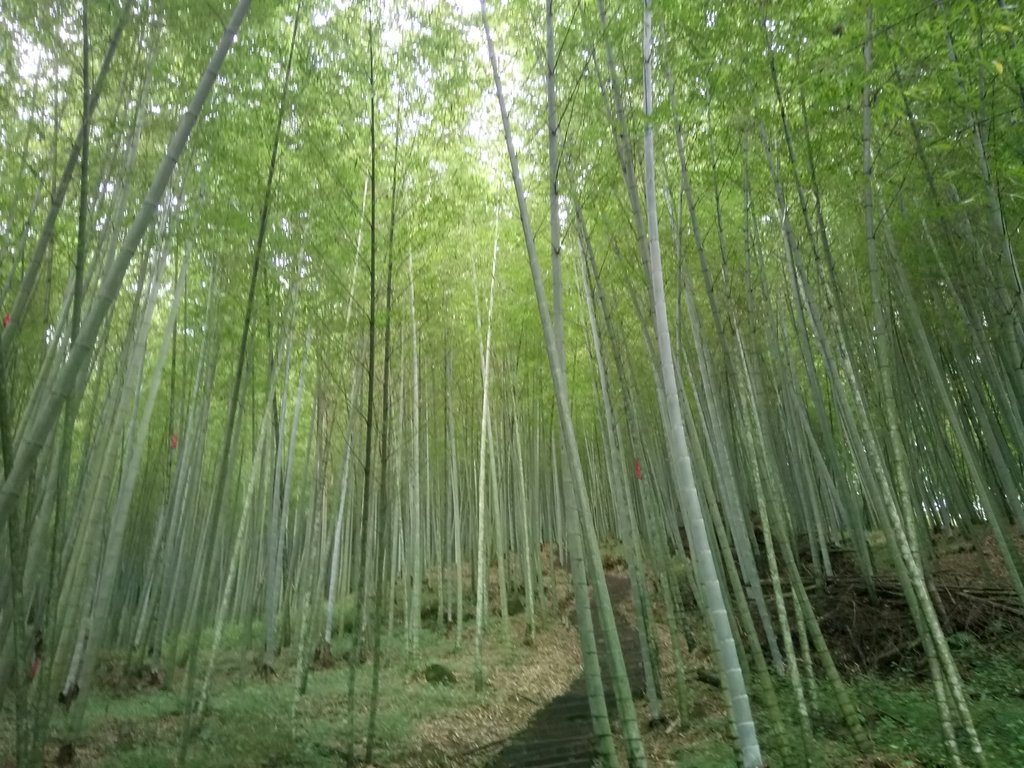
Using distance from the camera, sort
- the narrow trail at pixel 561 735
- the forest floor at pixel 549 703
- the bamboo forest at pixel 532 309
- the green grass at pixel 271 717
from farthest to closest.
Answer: the narrow trail at pixel 561 735 < the green grass at pixel 271 717 < the forest floor at pixel 549 703 < the bamboo forest at pixel 532 309

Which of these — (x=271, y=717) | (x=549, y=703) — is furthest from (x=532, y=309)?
(x=271, y=717)

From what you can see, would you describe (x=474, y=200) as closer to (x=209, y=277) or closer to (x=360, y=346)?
(x=360, y=346)

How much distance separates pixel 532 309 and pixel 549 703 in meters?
3.48

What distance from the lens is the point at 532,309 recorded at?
579 cm

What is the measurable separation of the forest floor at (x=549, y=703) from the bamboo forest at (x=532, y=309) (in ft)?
0.11

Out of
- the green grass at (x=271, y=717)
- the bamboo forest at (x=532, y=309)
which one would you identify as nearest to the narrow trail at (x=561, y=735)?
the bamboo forest at (x=532, y=309)

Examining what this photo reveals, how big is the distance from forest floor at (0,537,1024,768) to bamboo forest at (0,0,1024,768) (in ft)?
0.11

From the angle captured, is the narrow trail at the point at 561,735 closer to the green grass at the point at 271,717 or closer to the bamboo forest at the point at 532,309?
the bamboo forest at the point at 532,309

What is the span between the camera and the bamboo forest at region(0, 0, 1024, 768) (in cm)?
280

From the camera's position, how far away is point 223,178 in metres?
3.92

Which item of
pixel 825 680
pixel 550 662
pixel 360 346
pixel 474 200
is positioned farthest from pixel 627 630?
pixel 474 200

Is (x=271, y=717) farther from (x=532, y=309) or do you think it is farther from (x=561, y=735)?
(x=532, y=309)

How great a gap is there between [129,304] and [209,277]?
0.90 metres

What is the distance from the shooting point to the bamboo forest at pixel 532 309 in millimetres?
2797
